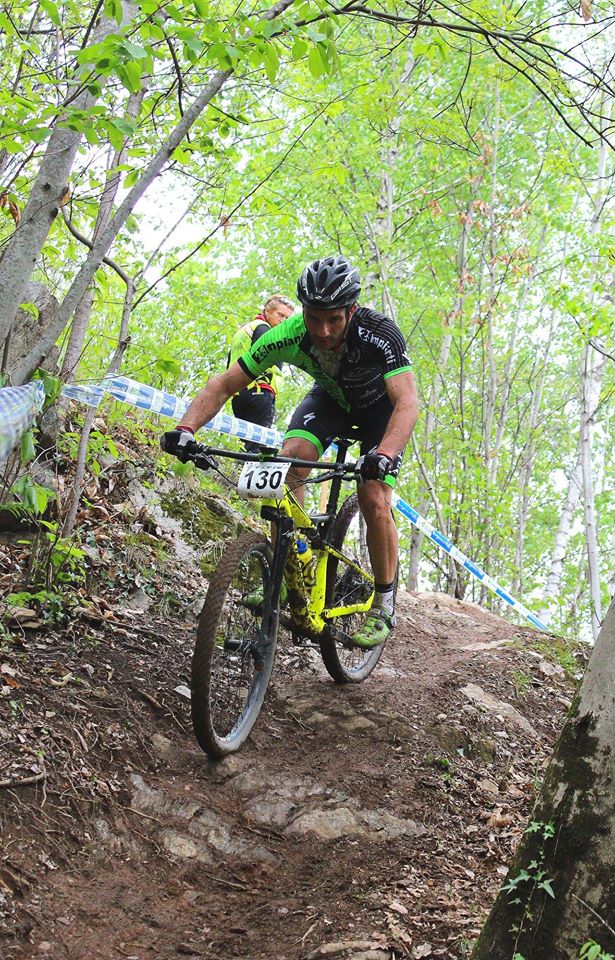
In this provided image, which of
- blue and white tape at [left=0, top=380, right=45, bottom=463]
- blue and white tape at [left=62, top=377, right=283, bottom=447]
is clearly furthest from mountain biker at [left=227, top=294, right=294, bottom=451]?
blue and white tape at [left=0, top=380, right=45, bottom=463]

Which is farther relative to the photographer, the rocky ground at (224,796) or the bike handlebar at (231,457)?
the bike handlebar at (231,457)

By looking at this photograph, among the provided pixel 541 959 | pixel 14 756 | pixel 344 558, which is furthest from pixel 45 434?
pixel 541 959

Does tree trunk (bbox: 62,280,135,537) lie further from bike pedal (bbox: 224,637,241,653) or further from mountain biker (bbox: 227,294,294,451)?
mountain biker (bbox: 227,294,294,451)

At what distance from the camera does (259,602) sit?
4215 mm

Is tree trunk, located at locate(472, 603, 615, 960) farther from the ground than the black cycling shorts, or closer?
closer

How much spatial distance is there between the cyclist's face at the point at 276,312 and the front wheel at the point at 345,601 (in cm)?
255

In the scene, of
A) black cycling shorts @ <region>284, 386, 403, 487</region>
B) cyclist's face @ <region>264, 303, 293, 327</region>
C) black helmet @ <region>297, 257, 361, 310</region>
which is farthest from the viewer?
cyclist's face @ <region>264, 303, 293, 327</region>

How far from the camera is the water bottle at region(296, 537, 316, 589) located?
4.39 metres

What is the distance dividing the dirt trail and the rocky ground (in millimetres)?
10

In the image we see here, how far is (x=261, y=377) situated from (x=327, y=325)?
114 inches

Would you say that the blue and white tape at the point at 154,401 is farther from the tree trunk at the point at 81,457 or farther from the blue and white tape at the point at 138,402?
the tree trunk at the point at 81,457

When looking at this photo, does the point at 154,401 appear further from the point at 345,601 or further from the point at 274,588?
the point at 274,588

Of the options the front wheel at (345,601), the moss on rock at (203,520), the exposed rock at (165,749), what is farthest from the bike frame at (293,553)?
the moss on rock at (203,520)

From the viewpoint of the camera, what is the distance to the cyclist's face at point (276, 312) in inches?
281
